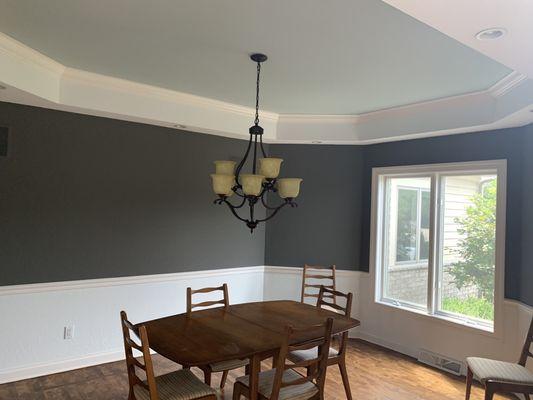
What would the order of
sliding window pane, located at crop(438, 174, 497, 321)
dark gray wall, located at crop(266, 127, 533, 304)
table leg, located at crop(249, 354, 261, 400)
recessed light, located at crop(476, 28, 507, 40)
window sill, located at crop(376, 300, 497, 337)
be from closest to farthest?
recessed light, located at crop(476, 28, 507, 40)
table leg, located at crop(249, 354, 261, 400)
window sill, located at crop(376, 300, 497, 337)
sliding window pane, located at crop(438, 174, 497, 321)
dark gray wall, located at crop(266, 127, 533, 304)

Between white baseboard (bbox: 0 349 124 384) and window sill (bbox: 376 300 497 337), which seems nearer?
white baseboard (bbox: 0 349 124 384)

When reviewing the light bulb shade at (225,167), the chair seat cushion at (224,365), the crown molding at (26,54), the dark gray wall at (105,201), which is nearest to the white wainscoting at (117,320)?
the dark gray wall at (105,201)

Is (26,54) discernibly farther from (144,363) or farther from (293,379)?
(293,379)

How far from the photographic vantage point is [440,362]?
3.98 m

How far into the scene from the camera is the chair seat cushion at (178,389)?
2.29 meters

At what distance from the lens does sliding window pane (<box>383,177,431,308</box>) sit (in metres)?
4.38

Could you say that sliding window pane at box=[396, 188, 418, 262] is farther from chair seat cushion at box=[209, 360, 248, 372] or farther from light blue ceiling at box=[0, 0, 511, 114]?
chair seat cushion at box=[209, 360, 248, 372]

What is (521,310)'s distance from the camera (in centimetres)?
345

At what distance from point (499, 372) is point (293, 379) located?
4.96 feet

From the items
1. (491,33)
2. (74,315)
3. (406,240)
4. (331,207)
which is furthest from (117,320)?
(491,33)

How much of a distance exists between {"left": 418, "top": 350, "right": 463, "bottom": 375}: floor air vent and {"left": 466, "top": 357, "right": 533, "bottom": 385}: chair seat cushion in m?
0.94

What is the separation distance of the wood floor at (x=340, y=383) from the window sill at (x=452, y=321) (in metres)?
0.48

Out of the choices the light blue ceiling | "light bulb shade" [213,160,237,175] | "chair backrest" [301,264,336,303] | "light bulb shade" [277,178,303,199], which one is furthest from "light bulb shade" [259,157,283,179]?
"chair backrest" [301,264,336,303]

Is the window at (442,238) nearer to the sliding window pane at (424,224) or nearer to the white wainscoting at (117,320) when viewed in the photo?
the sliding window pane at (424,224)
